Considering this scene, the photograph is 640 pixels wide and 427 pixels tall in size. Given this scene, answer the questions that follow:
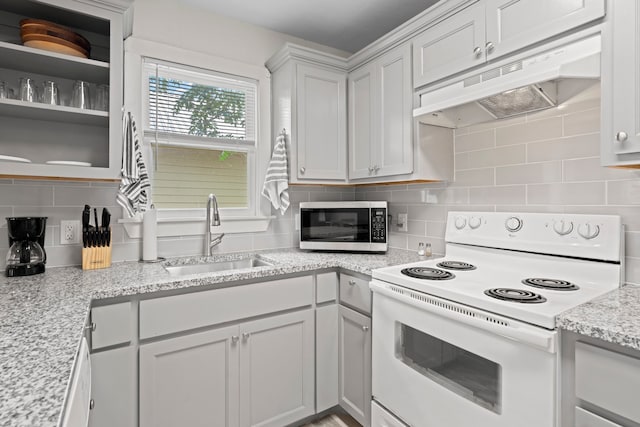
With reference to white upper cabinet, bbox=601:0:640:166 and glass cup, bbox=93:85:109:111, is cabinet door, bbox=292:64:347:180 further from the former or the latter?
white upper cabinet, bbox=601:0:640:166

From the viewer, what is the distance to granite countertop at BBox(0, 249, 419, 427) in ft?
1.98

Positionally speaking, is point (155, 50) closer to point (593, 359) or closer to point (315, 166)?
point (315, 166)

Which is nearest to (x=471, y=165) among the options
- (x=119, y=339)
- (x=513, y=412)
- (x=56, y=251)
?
(x=513, y=412)

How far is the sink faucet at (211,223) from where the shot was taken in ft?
6.78

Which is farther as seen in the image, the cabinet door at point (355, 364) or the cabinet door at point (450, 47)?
the cabinet door at point (355, 364)

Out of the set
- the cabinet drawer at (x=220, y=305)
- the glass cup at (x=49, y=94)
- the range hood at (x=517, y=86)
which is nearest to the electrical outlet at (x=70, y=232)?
the glass cup at (x=49, y=94)

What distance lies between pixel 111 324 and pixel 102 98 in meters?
1.07

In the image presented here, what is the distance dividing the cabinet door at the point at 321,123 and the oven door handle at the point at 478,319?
1026 mm

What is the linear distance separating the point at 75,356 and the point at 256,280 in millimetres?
970

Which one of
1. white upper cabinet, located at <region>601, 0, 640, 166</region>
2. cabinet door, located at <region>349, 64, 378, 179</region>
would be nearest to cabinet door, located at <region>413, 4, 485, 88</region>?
cabinet door, located at <region>349, 64, 378, 179</region>

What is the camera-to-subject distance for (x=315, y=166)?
228 cm

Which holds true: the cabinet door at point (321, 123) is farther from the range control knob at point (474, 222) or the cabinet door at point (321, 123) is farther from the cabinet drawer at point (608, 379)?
the cabinet drawer at point (608, 379)

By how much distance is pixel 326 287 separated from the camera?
6.34ft

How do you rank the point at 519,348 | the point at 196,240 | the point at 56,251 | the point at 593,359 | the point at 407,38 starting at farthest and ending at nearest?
the point at 196,240 → the point at 407,38 → the point at 56,251 → the point at 519,348 → the point at 593,359
